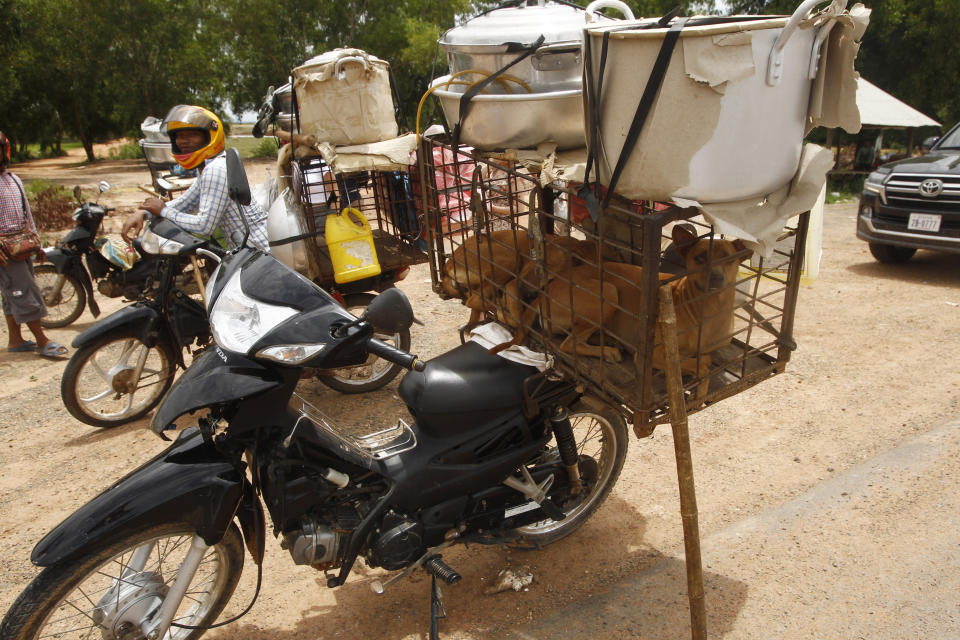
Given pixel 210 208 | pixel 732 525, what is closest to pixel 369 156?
pixel 210 208

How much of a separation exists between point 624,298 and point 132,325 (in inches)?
112

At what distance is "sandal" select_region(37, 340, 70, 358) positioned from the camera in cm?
495

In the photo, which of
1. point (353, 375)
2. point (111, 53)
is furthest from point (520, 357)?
point (111, 53)

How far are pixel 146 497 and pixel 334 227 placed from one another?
213cm

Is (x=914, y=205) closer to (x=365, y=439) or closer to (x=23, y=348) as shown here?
(x=365, y=439)

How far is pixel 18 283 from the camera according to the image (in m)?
4.77

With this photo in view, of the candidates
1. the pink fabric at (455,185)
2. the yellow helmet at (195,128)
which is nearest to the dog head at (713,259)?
the pink fabric at (455,185)

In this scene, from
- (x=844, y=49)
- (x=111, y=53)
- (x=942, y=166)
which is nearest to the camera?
(x=844, y=49)

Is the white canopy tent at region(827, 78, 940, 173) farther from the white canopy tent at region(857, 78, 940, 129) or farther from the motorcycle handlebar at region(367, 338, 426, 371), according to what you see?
the motorcycle handlebar at region(367, 338, 426, 371)

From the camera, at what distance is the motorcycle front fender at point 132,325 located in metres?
3.68

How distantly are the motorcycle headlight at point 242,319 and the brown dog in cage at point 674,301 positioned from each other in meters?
0.85

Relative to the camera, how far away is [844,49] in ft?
5.58

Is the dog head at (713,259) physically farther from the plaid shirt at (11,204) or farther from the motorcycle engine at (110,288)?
the plaid shirt at (11,204)

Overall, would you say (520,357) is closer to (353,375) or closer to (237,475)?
(237,475)
